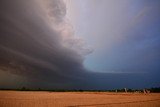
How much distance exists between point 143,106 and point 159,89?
87741 millimetres

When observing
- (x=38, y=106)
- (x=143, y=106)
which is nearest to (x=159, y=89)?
(x=143, y=106)

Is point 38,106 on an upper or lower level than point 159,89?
lower

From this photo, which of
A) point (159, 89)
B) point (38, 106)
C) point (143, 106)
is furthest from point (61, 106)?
point (159, 89)

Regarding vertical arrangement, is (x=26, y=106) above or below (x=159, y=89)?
below

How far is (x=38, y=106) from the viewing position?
61.9 ft

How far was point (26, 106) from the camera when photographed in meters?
18.6

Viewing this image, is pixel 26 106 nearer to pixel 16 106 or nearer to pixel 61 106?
pixel 16 106

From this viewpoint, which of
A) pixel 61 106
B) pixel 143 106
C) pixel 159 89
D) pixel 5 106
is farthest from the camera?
pixel 159 89

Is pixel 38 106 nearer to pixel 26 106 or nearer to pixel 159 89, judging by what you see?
pixel 26 106

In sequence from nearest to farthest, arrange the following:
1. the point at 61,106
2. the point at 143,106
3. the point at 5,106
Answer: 1. the point at 5,106
2. the point at 61,106
3. the point at 143,106

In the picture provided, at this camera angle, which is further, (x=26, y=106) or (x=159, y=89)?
(x=159, y=89)

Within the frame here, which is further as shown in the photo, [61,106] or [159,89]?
[159,89]

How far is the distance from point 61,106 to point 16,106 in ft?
12.5

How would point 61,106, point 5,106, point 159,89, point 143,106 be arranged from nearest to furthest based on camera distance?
point 5,106 → point 61,106 → point 143,106 → point 159,89
